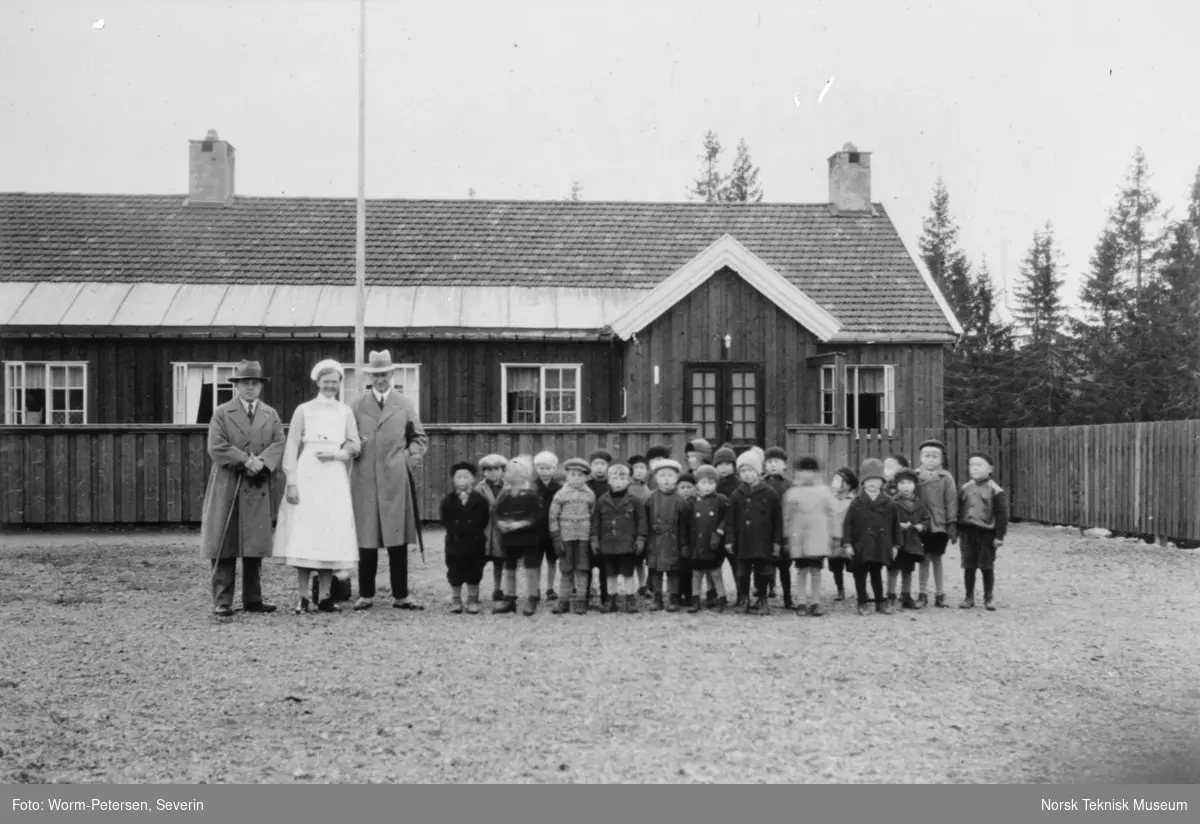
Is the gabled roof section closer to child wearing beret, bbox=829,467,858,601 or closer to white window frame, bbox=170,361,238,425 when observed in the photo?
white window frame, bbox=170,361,238,425

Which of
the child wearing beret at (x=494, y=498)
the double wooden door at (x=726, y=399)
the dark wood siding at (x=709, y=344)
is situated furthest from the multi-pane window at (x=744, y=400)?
the child wearing beret at (x=494, y=498)

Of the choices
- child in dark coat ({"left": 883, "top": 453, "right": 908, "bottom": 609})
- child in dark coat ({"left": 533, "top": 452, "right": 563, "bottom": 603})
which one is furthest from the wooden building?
child in dark coat ({"left": 533, "top": 452, "right": 563, "bottom": 603})

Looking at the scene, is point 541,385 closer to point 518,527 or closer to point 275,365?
point 275,365

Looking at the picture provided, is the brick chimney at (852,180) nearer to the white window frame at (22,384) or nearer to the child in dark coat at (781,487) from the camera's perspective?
the white window frame at (22,384)

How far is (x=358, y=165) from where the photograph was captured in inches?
719

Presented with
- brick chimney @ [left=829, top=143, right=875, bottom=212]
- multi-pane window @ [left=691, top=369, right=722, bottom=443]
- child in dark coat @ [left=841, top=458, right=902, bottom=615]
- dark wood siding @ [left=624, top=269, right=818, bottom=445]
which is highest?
brick chimney @ [left=829, top=143, right=875, bottom=212]

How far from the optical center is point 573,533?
405 inches

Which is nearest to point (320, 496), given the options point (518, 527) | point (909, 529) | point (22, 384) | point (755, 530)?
point (518, 527)

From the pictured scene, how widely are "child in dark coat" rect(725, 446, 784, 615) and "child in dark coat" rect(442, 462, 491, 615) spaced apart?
203 centimetres

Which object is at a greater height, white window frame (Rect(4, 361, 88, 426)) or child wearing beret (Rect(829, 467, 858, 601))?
white window frame (Rect(4, 361, 88, 426))

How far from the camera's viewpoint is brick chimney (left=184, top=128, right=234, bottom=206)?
2522cm

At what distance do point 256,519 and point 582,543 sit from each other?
8.54 ft

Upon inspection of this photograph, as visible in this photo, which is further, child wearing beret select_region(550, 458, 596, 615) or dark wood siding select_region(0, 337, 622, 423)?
dark wood siding select_region(0, 337, 622, 423)
